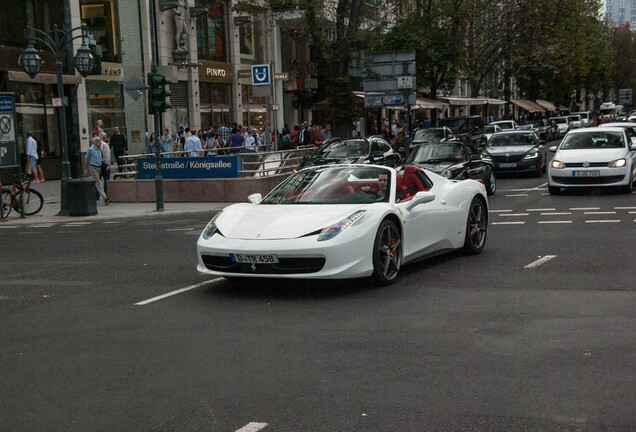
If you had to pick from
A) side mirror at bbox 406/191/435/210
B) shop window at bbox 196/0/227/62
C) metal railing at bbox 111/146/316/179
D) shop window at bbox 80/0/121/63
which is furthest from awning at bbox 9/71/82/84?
side mirror at bbox 406/191/435/210

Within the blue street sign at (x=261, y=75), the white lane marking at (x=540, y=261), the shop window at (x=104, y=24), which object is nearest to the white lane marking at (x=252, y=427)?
the white lane marking at (x=540, y=261)

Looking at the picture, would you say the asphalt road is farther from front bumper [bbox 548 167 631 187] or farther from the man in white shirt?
the man in white shirt

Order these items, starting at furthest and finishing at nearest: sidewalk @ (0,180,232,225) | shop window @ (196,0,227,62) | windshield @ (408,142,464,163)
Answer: shop window @ (196,0,227,62) < windshield @ (408,142,464,163) < sidewalk @ (0,180,232,225)

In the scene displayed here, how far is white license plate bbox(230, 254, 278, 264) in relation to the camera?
781cm

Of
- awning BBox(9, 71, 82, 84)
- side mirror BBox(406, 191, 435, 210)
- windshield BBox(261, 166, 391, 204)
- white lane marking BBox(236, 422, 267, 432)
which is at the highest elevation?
awning BBox(9, 71, 82, 84)

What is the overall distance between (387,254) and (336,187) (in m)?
1.10

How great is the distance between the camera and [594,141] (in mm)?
20703

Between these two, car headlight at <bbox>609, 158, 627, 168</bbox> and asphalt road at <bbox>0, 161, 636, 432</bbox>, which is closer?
asphalt road at <bbox>0, 161, 636, 432</bbox>

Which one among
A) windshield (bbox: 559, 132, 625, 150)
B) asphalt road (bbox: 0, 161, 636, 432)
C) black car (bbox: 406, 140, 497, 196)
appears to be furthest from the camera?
windshield (bbox: 559, 132, 625, 150)

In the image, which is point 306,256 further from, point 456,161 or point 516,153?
point 516,153

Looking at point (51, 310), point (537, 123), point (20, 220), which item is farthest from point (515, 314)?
point (537, 123)

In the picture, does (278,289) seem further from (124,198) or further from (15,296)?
(124,198)

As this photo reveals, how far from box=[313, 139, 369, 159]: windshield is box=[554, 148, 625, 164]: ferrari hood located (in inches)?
230

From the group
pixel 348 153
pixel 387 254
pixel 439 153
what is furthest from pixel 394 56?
pixel 387 254
